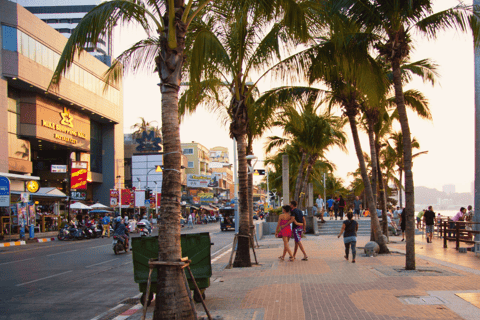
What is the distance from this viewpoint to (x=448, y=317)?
6738 mm

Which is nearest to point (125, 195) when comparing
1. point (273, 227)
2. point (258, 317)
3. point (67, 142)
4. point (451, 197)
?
point (67, 142)

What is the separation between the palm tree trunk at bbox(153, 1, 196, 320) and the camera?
6.31m

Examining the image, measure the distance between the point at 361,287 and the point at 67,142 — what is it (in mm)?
45845

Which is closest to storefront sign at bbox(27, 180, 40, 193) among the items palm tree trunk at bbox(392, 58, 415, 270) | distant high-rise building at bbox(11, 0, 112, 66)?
palm tree trunk at bbox(392, 58, 415, 270)

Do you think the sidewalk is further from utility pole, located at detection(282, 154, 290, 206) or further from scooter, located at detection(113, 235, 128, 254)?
utility pole, located at detection(282, 154, 290, 206)

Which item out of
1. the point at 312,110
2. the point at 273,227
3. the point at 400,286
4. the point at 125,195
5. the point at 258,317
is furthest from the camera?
the point at 125,195

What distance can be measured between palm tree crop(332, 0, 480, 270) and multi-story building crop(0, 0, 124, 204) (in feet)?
70.2

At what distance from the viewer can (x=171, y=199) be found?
6.49m

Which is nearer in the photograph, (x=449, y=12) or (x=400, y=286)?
(x=400, y=286)

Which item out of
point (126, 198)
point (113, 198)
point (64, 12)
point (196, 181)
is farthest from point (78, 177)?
point (64, 12)

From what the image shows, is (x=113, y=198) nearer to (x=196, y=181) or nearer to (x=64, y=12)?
(x=196, y=181)

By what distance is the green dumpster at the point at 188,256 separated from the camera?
27.5 ft

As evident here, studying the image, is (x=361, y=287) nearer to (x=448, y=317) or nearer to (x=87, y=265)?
(x=448, y=317)

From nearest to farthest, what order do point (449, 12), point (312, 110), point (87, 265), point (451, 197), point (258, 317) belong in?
point (258, 317) < point (449, 12) < point (87, 265) < point (312, 110) < point (451, 197)
